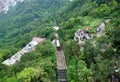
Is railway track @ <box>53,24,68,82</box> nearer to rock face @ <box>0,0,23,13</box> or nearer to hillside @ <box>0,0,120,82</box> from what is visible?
hillside @ <box>0,0,120,82</box>

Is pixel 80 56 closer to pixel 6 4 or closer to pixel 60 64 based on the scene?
pixel 60 64

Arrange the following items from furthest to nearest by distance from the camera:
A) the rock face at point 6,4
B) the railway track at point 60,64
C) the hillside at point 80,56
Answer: the rock face at point 6,4 < the railway track at point 60,64 < the hillside at point 80,56

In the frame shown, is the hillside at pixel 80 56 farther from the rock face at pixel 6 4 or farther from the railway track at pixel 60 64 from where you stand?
the rock face at pixel 6 4

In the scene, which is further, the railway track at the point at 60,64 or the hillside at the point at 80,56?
the railway track at the point at 60,64

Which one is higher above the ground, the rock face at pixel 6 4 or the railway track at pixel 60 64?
the rock face at pixel 6 4

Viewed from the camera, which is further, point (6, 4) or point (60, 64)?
point (6, 4)

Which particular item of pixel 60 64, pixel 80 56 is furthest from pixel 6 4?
pixel 80 56

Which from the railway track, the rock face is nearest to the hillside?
the railway track

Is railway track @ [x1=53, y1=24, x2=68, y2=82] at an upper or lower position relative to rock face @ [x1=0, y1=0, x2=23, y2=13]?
lower

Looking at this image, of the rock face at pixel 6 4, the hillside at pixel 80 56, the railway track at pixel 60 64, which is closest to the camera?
the hillside at pixel 80 56

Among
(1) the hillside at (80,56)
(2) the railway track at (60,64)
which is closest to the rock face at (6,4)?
(1) the hillside at (80,56)

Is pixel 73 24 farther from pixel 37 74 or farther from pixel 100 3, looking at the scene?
pixel 37 74

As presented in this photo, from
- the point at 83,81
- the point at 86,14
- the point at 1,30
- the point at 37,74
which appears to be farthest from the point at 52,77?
the point at 1,30
